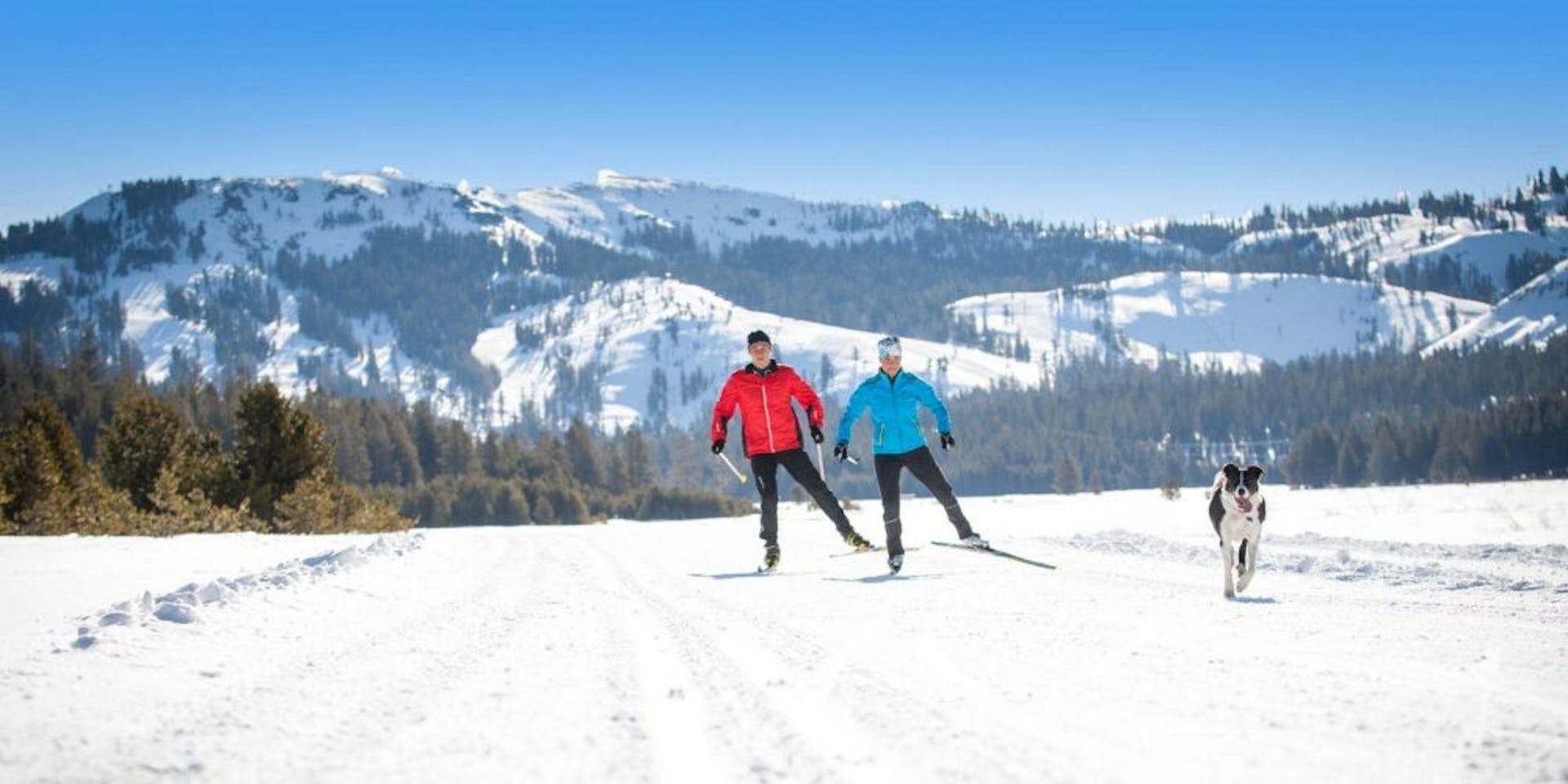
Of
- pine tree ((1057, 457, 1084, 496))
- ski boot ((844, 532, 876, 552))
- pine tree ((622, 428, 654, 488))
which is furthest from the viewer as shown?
pine tree ((622, 428, 654, 488))

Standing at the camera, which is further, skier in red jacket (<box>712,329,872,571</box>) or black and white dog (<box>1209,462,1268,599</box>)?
skier in red jacket (<box>712,329,872,571</box>)

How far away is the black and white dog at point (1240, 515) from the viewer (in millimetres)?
9125

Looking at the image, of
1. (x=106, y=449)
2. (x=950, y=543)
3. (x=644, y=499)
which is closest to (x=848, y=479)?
(x=644, y=499)

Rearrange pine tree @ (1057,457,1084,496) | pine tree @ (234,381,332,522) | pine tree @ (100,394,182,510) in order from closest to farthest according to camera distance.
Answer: pine tree @ (234,381,332,522)
pine tree @ (100,394,182,510)
pine tree @ (1057,457,1084,496)

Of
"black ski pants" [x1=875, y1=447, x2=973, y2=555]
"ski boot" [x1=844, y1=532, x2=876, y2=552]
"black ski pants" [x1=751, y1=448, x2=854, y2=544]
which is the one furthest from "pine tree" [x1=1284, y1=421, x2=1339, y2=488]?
"black ski pants" [x1=751, y1=448, x2=854, y2=544]

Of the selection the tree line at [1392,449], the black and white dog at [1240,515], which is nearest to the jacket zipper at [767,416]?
the black and white dog at [1240,515]

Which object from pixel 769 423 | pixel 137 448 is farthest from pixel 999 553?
pixel 137 448

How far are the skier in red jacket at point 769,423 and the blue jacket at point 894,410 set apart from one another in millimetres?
614

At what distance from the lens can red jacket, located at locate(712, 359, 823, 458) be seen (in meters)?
13.1

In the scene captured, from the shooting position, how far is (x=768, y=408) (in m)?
13.1

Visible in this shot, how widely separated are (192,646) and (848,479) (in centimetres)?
18961

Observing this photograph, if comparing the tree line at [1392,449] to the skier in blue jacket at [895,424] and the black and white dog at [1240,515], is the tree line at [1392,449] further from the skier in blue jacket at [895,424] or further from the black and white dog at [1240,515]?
the black and white dog at [1240,515]

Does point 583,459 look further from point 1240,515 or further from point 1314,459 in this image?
point 1240,515

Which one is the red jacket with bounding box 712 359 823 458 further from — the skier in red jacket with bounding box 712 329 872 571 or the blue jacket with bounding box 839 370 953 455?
the blue jacket with bounding box 839 370 953 455
